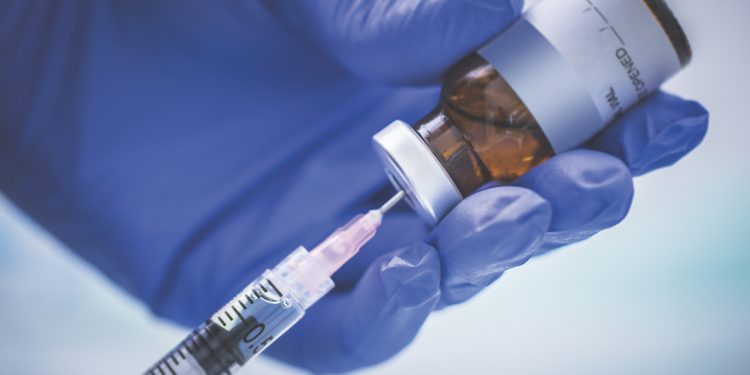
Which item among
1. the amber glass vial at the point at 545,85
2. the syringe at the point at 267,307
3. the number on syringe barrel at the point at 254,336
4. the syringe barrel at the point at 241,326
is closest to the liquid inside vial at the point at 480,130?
the amber glass vial at the point at 545,85

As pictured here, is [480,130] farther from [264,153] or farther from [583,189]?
[264,153]

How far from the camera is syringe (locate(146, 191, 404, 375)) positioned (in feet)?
2.70

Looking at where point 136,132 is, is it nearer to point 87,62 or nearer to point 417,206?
point 87,62

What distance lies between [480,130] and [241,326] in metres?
0.50

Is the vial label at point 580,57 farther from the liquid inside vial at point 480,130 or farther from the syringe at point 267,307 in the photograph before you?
the syringe at point 267,307

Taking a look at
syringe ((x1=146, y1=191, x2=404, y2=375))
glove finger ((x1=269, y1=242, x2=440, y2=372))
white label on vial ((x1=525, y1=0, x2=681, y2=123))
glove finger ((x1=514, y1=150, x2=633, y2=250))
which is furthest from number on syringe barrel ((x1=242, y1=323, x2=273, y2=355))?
white label on vial ((x1=525, y1=0, x2=681, y2=123))

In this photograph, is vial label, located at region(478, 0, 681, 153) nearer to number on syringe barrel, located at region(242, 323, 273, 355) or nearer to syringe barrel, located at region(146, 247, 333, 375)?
syringe barrel, located at region(146, 247, 333, 375)

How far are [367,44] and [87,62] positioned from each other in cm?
55

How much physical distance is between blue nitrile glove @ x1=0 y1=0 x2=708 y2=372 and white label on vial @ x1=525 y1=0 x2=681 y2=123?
0.27 ft

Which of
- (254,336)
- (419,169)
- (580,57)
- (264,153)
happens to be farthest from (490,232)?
(264,153)

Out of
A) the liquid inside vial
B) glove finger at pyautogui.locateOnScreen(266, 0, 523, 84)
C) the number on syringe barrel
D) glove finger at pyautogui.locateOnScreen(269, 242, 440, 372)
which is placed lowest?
glove finger at pyautogui.locateOnScreen(269, 242, 440, 372)

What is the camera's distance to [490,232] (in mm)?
737

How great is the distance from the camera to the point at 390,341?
3.22 feet

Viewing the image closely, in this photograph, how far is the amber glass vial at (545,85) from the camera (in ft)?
2.43
